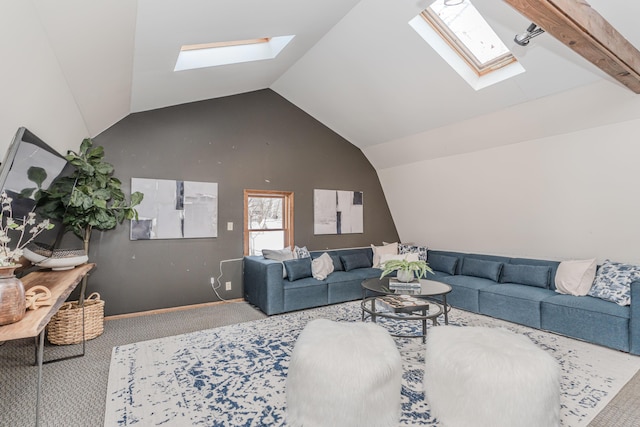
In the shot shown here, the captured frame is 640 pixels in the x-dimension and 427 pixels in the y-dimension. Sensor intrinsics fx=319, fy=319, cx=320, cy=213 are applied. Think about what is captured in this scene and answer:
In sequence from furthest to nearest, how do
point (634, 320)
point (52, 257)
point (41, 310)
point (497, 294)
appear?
1. point (497, 294)
2. point (634, 320)
3. point (52, 257)
4. point (41, 310)

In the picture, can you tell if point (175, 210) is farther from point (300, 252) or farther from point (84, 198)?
point (300, 252)

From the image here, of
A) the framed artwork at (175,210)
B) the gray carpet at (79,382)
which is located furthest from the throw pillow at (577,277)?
the framed artwork at (175,210)

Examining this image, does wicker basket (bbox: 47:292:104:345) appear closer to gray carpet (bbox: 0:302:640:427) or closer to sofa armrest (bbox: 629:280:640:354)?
gray carpet (bbox: 0:302:640:427)

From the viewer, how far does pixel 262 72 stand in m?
4.09

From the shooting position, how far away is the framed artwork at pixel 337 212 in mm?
5453

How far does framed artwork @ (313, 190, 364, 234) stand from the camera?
545 cm

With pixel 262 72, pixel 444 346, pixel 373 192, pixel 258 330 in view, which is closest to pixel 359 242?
pixel 373 192

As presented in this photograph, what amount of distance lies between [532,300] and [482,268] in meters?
0.98

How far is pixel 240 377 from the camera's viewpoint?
2.46 meters

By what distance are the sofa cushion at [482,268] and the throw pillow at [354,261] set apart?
1474mm

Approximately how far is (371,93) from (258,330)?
3.26 metres

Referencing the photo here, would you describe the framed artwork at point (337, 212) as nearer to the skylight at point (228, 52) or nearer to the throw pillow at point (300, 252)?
the throw pillow at point (300, 252)

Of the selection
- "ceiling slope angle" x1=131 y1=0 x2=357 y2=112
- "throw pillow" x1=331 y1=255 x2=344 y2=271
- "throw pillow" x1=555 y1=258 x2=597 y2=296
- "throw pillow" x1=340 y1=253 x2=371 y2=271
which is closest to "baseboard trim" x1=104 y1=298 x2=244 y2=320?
"throw pillow" x1=331 y1=255 x2=344 y2=271

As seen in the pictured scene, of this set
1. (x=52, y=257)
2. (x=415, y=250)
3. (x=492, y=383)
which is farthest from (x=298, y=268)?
(x=492, y=383)
